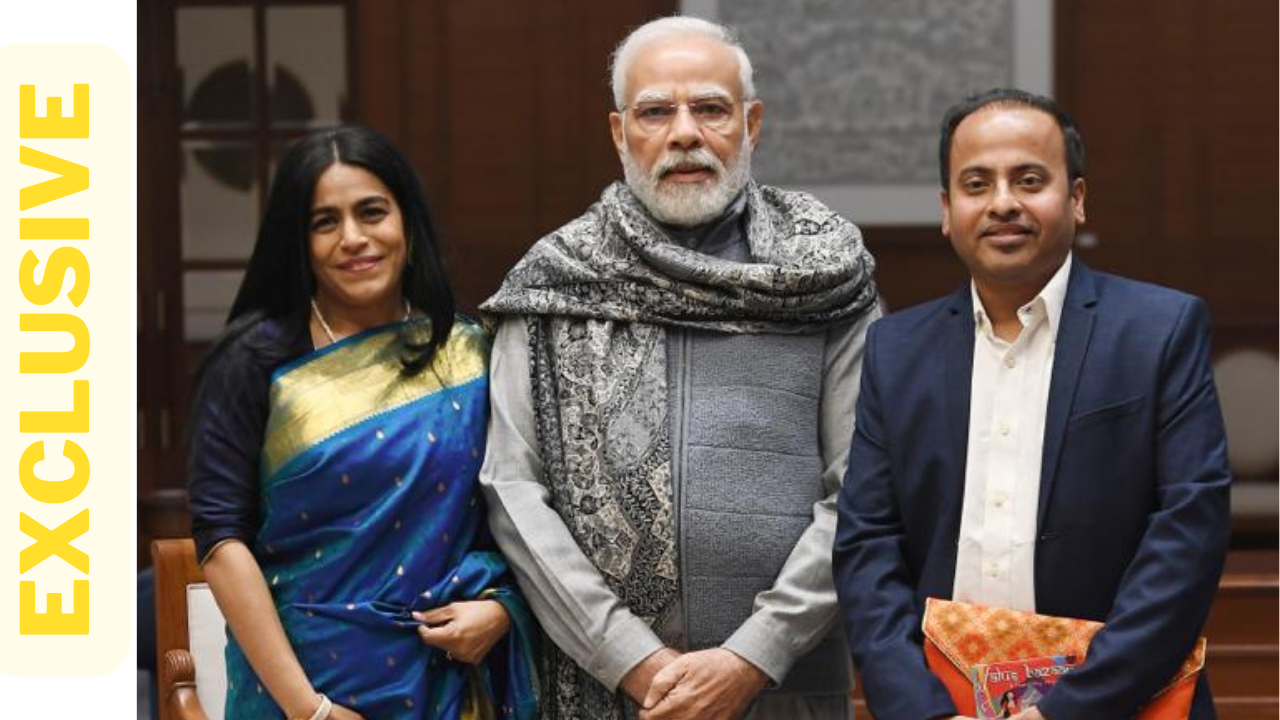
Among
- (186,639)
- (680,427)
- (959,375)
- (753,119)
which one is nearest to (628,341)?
(680,427)

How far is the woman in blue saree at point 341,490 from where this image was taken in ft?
7.91

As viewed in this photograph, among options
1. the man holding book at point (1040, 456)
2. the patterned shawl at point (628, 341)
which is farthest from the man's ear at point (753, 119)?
the man holding book at point (1040, 456)

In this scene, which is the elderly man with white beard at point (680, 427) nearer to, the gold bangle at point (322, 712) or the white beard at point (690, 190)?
the white beard at point (690, 190)

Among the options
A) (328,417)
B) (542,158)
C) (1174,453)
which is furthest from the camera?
(542,158)

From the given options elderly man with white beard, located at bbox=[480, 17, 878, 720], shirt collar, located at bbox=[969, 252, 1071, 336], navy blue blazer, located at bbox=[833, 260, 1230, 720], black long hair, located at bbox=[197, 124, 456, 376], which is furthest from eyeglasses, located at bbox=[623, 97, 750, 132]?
shirt collar, located at bbox=[969, 252, 1071, 336]

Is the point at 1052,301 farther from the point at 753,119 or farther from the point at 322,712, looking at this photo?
the point at 322,712

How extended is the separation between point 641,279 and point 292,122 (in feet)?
13.9

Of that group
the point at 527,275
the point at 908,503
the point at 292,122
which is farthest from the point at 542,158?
the point at 908,503

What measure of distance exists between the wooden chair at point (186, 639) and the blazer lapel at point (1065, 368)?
1299 mm

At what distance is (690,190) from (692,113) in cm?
11

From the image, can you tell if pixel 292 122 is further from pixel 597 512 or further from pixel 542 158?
pixel 597 512

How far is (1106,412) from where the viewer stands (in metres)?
2.14

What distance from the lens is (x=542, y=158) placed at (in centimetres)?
635

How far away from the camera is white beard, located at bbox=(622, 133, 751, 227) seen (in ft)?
8.29
